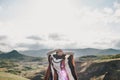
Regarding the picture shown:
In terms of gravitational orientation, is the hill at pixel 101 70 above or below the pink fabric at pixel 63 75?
below

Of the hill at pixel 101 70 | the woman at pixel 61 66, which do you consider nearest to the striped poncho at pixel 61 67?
the woman at pixel 61 66

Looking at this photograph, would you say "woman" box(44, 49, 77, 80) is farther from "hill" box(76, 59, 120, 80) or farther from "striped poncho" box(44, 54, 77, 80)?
"hill" box(76, 59, 120, 80)

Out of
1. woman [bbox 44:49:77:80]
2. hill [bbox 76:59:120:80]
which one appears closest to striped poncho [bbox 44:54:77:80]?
woman [bbox 44:49:77:80]

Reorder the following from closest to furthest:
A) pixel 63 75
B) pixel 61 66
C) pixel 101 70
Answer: pixel 63 75, pixel 61 66, pixel 101 70

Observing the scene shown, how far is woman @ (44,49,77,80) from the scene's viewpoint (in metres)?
9.74

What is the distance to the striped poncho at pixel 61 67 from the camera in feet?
32.0

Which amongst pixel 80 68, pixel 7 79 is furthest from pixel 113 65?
pixel 7 79

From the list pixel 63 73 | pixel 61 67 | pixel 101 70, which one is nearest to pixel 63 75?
pixel 63 73

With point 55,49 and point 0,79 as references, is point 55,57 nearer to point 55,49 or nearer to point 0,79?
point 55,49

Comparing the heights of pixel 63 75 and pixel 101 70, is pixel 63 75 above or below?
above

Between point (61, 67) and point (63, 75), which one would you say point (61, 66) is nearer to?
point (61, 67)

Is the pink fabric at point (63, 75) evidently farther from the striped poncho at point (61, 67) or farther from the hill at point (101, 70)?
the hill at point (101, 70)

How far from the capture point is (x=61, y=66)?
9945 millimetres

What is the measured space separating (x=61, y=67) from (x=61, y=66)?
0.12 feet
